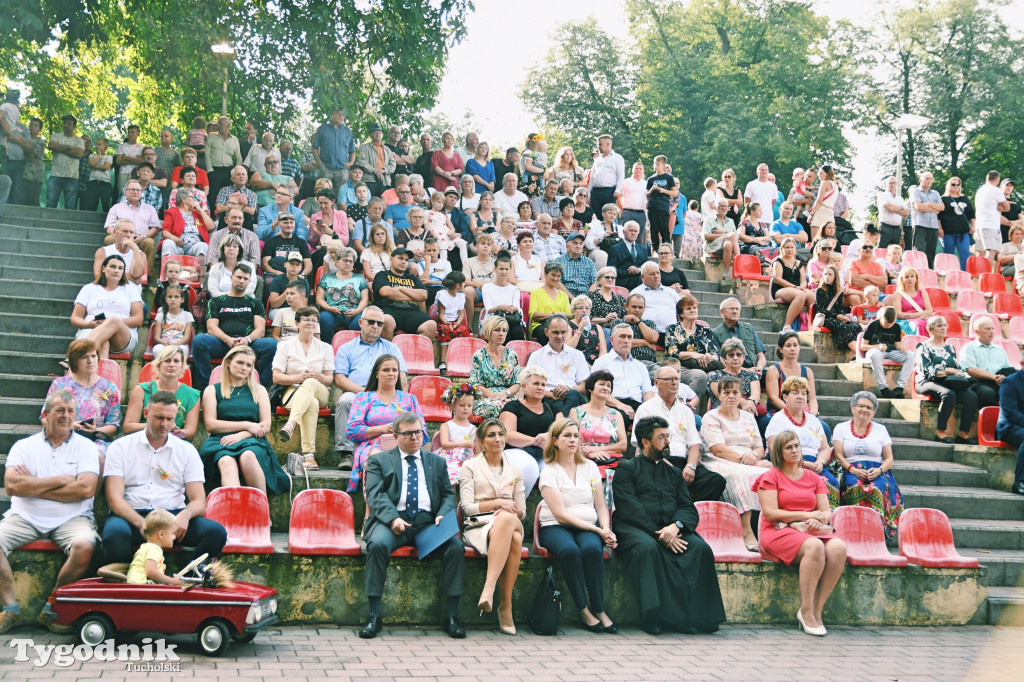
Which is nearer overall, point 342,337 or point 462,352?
point 342,337

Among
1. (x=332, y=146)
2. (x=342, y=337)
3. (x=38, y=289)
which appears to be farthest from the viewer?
(x=332, y=146)

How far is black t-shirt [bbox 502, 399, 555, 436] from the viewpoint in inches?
309

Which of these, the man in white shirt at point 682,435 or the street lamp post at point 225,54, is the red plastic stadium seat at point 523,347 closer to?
the man in white shirt at point 682,435

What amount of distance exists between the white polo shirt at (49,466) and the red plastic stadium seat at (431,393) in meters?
2.95

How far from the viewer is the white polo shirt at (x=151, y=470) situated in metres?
6.14

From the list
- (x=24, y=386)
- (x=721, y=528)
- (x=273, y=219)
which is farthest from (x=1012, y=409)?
(x=24, y=386)

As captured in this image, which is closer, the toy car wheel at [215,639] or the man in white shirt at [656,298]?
the toy car wheel at [215,639]

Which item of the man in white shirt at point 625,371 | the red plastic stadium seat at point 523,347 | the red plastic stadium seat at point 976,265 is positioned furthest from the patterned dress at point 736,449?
the red plastic stadium seat at point 976,265

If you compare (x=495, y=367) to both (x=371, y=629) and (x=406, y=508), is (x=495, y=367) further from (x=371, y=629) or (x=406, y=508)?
(x=371, y=629)

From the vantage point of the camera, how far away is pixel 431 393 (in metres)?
8.56

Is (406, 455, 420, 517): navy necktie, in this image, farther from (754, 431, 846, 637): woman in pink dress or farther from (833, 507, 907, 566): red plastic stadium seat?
(833, 507, 907, 566): red plastic stadium seat

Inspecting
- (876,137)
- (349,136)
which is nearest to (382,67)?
(349,136)

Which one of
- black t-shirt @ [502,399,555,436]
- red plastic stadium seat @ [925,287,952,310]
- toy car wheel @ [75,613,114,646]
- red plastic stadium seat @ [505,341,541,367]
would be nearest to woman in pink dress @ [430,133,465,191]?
red plastic stadium seat @ [505,341,541,367]

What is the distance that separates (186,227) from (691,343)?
18.6ft
